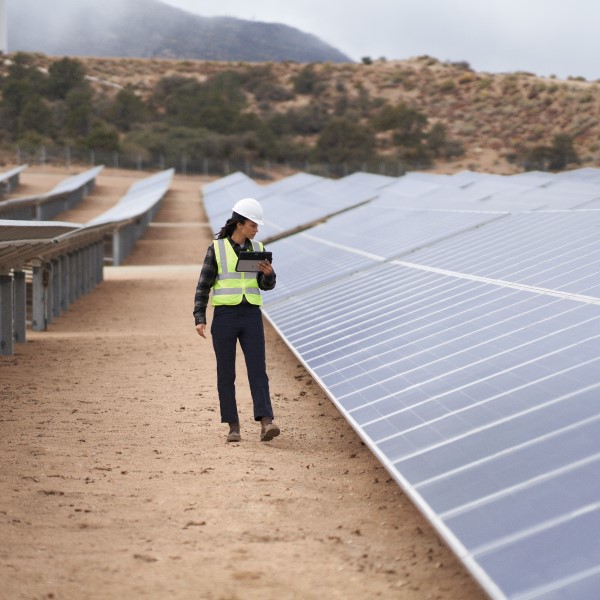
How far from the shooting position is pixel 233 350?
35.8 feet

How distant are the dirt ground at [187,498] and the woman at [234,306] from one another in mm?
466

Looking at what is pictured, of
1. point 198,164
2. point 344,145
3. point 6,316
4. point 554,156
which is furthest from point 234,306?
point 344,145

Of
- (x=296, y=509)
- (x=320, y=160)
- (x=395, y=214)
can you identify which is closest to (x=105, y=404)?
(x=296, y=509)

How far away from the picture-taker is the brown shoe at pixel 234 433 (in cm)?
1098

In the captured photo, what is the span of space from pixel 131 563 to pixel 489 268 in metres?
7.87

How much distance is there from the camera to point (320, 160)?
98875 millimetres

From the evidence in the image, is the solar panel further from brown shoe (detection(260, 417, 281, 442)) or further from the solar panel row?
brown shoe (detection(260, 417, 281, 442))

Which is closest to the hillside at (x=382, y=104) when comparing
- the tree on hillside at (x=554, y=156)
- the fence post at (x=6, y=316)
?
the tree on hillside at (x=554, y=156)

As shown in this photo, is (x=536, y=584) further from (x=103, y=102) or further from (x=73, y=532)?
(x=103, y=102)

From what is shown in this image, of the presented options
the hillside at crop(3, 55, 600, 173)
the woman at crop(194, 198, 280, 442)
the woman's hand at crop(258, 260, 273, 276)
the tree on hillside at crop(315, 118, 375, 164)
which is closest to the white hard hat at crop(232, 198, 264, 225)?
the woman at crop(194, 198, 280, 442)

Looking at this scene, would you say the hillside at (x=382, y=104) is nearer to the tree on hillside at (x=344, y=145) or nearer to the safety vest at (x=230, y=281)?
the tree on hillside at (x=344, y=145)

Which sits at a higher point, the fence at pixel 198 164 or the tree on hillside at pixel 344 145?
the tree on hillside at pixel 344 145

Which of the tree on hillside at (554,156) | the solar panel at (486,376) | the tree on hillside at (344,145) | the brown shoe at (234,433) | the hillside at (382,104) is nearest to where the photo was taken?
the solar panel at (486,376)

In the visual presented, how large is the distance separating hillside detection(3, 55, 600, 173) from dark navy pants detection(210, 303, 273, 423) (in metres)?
87.5
